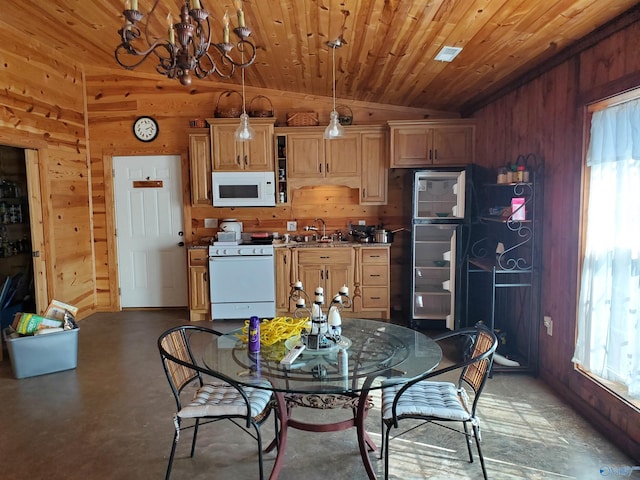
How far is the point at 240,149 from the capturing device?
5148 mm

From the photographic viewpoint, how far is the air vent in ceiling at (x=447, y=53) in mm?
3172

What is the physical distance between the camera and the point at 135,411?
3051 millimetres

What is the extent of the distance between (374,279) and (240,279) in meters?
Answer: 1.55

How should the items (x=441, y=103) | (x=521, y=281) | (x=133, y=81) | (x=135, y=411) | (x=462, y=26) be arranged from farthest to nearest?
(x=133, y=81), (x=441, y=103), (x=521, y=281), (x=135, y=411), (x=462, y=26)

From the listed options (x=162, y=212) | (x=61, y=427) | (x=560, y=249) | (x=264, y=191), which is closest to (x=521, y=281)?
(x=560, y=249)

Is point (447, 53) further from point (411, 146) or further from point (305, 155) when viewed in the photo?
point (305, 155)

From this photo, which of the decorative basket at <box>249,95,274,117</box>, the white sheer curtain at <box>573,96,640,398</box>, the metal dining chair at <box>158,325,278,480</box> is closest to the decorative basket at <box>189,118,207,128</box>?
the decorative basket at <box>249,95,274,117</box>

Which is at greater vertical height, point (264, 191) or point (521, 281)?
point (264, 191)

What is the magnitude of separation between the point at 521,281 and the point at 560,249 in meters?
0.56

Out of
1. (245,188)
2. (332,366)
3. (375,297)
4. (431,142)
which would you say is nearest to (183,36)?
(332,366)

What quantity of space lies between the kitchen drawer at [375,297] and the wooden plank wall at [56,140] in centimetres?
343

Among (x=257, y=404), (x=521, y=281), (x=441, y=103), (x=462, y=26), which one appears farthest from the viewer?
(x=441, y=103)

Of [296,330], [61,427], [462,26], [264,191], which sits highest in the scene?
[462,26]

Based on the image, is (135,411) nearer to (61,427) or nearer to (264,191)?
(61,427)
